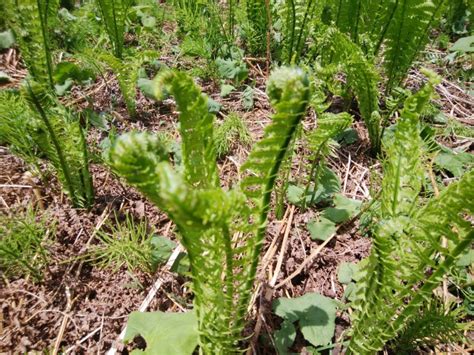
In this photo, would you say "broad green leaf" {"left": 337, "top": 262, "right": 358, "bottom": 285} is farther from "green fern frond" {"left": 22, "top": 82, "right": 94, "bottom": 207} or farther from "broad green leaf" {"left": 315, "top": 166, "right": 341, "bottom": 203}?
"green fern frond" {"left": 22, "top": 82, "right": 94, "bottom": 207}

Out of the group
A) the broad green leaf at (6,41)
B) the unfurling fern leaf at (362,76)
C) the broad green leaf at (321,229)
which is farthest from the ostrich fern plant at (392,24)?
the broad green leaf at (6,41)

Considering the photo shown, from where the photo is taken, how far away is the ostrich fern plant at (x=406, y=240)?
892mm

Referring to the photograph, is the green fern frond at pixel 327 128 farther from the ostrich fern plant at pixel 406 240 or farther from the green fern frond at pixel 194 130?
the green fern frond at pixel 194 130

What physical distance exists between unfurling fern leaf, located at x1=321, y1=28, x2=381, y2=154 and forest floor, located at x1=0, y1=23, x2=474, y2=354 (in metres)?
0.17

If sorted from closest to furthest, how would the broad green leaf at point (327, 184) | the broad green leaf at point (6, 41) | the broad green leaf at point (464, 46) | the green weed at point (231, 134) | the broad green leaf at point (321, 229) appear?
the broad green leaf at point (321, 229), the broad green leaf at point (327, 184), the green weed at point (231, 134), the broad green leaf at point (6, 41), the broad green leaf at point (464, 46)

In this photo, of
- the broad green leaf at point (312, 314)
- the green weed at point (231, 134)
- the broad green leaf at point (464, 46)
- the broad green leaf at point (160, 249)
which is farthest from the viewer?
the broad green leaf at point (464, 46)

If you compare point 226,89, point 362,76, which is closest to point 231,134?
point 226,89

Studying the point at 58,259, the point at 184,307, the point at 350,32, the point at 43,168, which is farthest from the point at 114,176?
the point at 350,32

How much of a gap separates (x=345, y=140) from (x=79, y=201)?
1.27m

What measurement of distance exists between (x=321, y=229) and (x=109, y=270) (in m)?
0.81

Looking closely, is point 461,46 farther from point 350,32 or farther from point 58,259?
point 58,259

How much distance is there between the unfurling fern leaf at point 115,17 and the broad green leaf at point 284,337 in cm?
176

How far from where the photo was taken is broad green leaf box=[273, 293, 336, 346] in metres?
1.23

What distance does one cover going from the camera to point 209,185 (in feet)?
3.27
